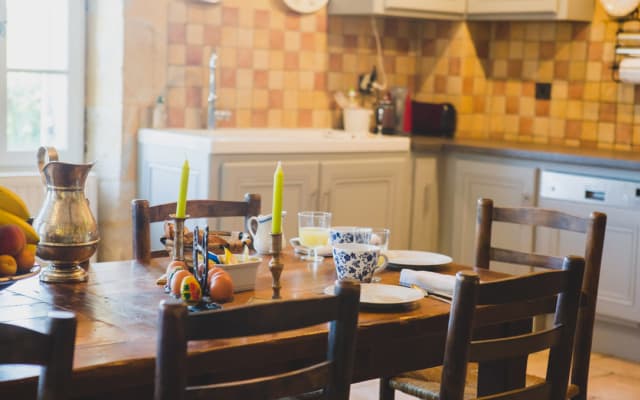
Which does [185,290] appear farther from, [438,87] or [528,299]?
[438,87]

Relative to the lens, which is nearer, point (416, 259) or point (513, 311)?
point (513, 311)

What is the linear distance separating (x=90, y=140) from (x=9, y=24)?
62 cm

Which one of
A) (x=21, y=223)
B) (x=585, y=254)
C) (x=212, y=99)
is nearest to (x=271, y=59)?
(x=212, y=99)

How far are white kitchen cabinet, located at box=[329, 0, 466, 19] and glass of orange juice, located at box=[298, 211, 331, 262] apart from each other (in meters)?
2.37

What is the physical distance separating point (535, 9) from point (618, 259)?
4.33 ft

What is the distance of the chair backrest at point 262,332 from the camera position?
1.36 m

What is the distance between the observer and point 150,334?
5.62 ft

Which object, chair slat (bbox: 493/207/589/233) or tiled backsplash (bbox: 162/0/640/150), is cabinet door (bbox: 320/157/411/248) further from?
chair slat (bbox: 493/207/589/233)

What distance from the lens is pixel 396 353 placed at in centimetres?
191

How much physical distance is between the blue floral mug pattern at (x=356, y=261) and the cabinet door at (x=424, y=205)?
2.45 meters

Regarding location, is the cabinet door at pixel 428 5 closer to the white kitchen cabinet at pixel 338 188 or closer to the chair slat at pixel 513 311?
the white kitchen cabinet at pixel 338 188

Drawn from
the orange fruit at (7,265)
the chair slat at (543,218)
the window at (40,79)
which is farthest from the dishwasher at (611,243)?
the orange fruit at (7,265)

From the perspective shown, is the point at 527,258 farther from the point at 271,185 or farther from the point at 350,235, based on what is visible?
the point at 271,185

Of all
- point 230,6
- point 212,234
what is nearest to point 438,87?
point 230,6
